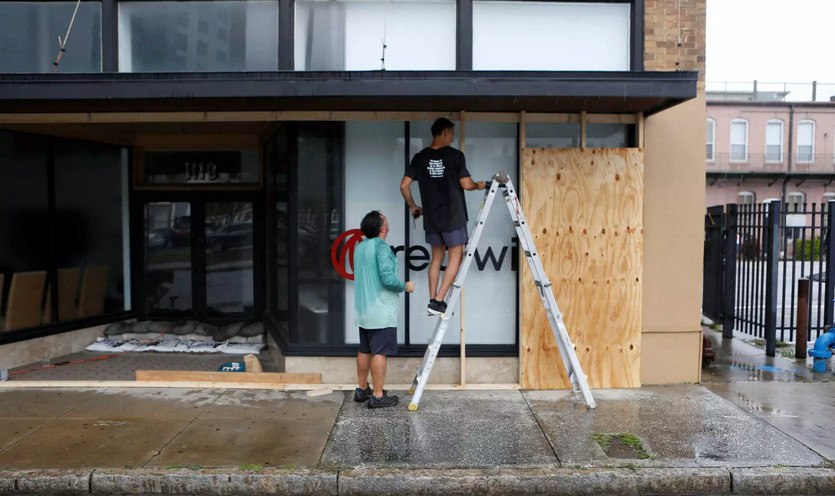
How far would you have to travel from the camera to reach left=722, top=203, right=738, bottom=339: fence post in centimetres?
1017

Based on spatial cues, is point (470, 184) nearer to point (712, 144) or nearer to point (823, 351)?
point (823, 351)

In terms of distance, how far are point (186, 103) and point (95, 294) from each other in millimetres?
4189

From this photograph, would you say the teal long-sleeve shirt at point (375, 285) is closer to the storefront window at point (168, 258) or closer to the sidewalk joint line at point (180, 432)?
the sidewalk joint line at point (180, 432)

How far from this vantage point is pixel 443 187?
263 inches

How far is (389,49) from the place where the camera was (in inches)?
279

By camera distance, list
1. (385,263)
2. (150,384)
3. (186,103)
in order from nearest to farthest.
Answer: (385,263)
(186,103)
(150,384)

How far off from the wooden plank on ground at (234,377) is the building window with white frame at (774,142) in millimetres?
40398

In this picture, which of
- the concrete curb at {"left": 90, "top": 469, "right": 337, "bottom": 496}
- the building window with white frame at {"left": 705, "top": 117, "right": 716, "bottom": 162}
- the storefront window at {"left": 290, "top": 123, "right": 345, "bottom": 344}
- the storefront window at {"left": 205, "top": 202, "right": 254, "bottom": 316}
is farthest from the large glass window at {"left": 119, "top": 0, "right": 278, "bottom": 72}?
the building window with white frame at {"left": 705, "top": 117, "right": 716, "bottom": 162}

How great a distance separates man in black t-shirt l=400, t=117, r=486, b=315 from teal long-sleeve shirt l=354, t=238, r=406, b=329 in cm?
45

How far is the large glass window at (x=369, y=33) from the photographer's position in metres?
7.06

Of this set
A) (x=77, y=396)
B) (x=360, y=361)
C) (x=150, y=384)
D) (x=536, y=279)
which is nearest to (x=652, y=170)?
(x=536, y=279)

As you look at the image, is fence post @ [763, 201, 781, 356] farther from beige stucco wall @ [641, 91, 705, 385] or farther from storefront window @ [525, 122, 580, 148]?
storefront window @ [525, 122, 580, 148]

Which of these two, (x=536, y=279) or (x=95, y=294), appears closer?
(x=536, y=279)

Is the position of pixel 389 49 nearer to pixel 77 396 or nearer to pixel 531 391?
pixel 531 391
